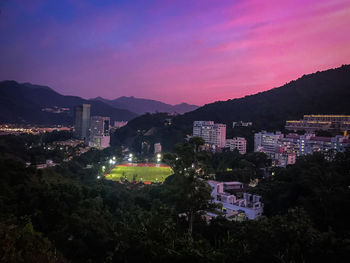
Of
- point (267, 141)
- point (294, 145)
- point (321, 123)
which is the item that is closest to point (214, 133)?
point (267, 141)

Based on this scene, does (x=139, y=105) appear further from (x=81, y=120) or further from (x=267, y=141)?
(x=267, y=141)

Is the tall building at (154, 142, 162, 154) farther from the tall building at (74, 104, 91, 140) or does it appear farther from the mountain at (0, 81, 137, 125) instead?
the tall building at (74, 104, 91, 140)

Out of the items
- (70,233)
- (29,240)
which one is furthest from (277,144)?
(29,240)

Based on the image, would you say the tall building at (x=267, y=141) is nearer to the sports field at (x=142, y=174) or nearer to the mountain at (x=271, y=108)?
the mountain at (x=271, y=108)

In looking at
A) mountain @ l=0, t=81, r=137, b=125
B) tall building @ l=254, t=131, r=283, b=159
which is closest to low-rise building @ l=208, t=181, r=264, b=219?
tall building @ l=254, t=131, r=283, b=159

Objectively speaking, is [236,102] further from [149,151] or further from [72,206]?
[72,206]
